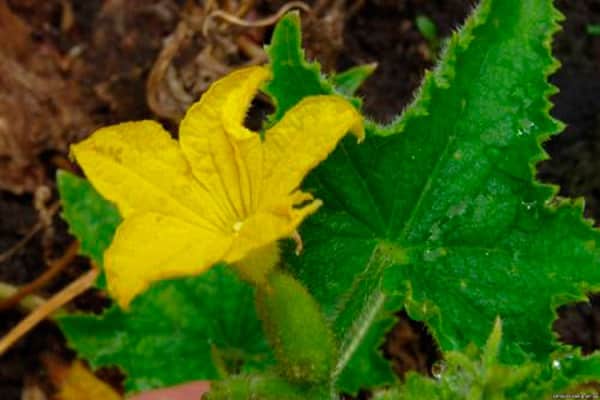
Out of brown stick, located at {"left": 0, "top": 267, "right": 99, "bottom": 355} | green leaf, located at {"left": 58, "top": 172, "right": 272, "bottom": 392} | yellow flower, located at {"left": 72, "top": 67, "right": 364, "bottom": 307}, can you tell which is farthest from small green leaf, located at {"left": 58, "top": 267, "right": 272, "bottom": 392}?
yellow flower, located at {"left": 72, "top": 67, "right": 364, "bottom": 307}

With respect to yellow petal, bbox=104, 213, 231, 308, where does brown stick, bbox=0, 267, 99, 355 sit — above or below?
below

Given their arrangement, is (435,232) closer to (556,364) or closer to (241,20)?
(556,364)

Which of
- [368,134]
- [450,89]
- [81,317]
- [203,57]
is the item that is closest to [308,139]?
[368,134]

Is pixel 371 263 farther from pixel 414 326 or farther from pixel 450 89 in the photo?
pixel 414 326

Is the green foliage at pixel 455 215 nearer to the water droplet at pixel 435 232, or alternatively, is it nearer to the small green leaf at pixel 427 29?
the water droplet at pixel 435 232

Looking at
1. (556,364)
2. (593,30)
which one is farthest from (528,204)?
(593,30)

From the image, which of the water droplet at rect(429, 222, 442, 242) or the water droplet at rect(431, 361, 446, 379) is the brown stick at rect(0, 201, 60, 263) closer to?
the water droplet at rect(429, 222, 442, 242)
